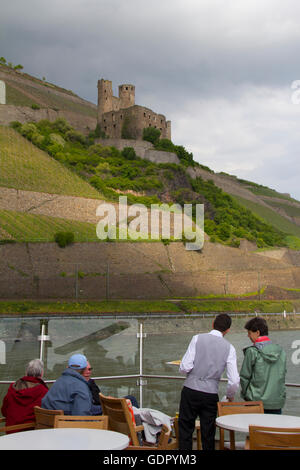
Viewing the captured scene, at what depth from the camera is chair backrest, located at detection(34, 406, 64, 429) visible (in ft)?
19.6

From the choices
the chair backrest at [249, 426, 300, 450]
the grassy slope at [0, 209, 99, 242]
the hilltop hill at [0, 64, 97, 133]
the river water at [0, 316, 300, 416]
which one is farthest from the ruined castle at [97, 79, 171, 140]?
the chair backrest at [249, 426, 300, 450]

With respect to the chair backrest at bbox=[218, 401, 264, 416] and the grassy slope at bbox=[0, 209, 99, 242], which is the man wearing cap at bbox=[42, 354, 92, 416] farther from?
the grassy slope at bbox=[0, 209, 99, 242]

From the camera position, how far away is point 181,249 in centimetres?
5809

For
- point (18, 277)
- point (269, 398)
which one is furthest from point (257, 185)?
point (269, 398)

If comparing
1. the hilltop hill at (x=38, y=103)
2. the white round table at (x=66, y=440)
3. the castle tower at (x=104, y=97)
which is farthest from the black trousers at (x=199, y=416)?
the castle tower at (x=104, y=97)

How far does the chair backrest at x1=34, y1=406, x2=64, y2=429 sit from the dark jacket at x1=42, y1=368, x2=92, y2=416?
212 millimetres

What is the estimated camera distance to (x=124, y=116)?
253ft

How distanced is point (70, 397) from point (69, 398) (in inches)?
0.6

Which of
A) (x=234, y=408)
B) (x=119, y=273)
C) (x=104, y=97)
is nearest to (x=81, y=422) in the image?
(x=234, y=408)

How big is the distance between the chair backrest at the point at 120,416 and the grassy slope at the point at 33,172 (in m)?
56.6

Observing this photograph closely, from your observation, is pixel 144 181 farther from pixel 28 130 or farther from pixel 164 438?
pixel 164 438

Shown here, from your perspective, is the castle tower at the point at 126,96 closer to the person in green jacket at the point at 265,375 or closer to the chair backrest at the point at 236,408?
the person in green jacket at the point at 265,375
